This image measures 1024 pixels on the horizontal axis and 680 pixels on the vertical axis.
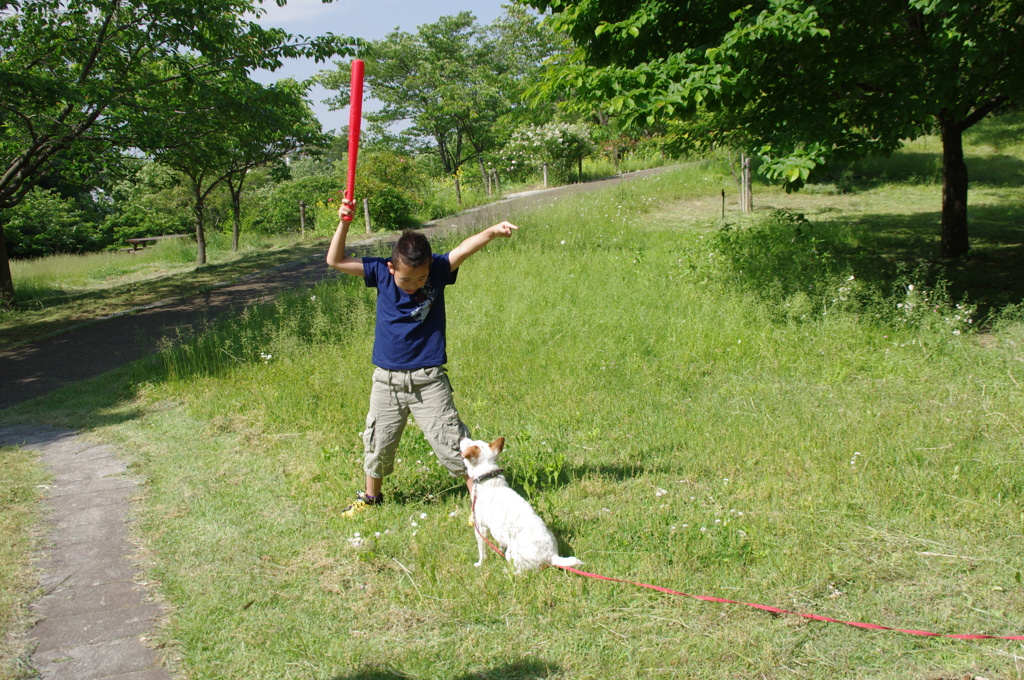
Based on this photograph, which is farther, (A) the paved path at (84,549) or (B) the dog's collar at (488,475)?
(B) the dog's collar at (488,475)

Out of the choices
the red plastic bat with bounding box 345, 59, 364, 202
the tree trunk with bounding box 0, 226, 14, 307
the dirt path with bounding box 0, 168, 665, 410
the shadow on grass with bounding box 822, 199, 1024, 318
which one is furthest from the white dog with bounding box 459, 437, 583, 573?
the tree trunk with bounding box 0, 226, 14, 307

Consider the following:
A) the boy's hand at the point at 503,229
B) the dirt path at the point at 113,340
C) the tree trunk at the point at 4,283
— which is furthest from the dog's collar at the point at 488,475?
the tree trunk at the point at 4,283

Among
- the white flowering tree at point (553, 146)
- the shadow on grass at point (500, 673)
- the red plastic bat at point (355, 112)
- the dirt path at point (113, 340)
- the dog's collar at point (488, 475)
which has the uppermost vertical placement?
the white flowering tree at point (553, 146)

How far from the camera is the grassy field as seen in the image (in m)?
3.23

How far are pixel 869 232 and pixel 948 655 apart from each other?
1221 centimetres

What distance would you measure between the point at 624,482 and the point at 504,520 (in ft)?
4.26

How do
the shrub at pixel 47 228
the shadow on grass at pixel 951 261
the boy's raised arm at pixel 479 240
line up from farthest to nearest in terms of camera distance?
the shrub at pixel 47 228, the shadow on grass at pixel 951 261, the boy's raised arm at pixel 479 240

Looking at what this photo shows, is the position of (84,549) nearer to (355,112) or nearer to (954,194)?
(355,112)

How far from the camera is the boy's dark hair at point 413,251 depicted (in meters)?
3.87

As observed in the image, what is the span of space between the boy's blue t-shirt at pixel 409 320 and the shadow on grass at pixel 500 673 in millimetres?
1663

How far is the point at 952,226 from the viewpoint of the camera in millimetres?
11289

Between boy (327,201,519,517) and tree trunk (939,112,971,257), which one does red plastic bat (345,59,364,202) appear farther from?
tree trunk (939,112,971,257)

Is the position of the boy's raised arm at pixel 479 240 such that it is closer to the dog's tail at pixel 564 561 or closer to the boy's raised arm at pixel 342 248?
the boy's raised arm at pixel 342 248

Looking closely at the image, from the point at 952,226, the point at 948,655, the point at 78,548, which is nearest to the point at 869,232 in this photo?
A: the point at 952,226
